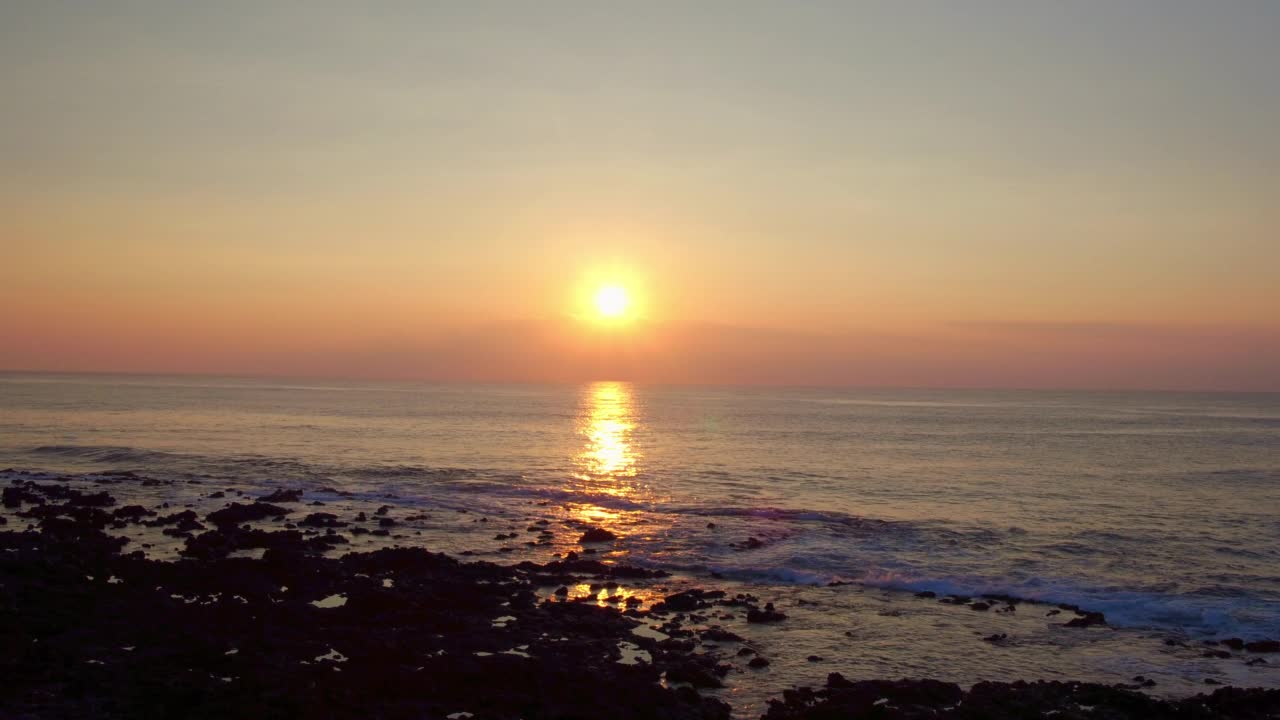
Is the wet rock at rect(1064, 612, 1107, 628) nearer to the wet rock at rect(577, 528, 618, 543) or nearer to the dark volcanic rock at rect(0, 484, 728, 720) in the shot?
the dark volcanic rock at rect(0, 484, 728, 720)

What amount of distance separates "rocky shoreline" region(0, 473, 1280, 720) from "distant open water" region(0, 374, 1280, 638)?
14.1 ft

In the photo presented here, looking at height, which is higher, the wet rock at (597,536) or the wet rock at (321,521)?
the wet rock at (321,521)

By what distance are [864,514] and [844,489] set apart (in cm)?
1010

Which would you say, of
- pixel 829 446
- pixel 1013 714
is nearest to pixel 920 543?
Result: pixel 1013 714

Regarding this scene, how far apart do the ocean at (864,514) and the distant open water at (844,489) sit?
0.19 metres

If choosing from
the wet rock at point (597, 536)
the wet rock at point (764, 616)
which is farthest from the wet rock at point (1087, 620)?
the wet rock at point (597, 536)

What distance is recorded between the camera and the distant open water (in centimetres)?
2880

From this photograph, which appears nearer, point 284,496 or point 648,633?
point 648,633

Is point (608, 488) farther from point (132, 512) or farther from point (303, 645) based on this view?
point (303, 645)

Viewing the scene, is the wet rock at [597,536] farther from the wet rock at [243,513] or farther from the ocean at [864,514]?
the wet rock at [243,513]

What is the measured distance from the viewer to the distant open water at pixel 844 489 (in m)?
28.8

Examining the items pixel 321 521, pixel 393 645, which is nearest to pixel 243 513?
pixel 321 521

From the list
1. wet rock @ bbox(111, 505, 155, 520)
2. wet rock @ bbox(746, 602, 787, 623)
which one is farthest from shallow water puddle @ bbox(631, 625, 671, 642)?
wet rock @ bbox(111, 505, 155, 520)

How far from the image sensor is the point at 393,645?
723 inches
